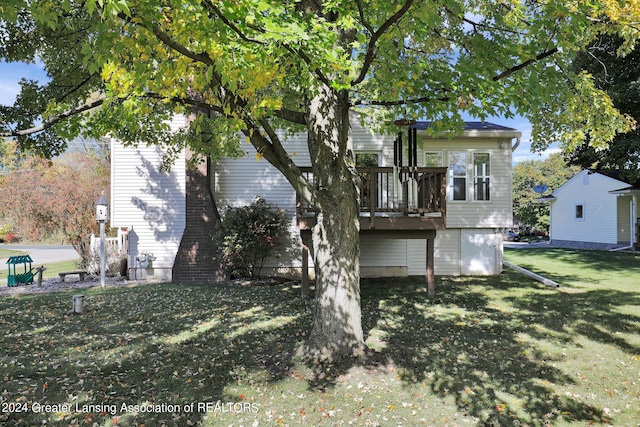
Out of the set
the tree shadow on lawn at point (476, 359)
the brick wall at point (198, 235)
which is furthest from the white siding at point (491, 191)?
the brick wall at point (198, 235)

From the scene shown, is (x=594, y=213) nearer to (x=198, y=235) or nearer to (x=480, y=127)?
(x=480, y=127)

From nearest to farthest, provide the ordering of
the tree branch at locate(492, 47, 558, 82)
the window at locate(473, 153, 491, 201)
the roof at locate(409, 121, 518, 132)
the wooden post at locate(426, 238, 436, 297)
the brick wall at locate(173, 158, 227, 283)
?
the tree branch at locate(492, 47, 558, 82)
the wooden post at locate(426, 238, 436, 297)
the brick wall at locate(173, 158, 227, 283)
the roof at locate(409, 121, 518, 132)
the window at locate(473, 153, 491, 201)

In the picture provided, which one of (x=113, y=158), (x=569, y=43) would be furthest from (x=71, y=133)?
(x=113, y=158)

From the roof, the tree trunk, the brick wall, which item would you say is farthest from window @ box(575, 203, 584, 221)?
the tree trunk

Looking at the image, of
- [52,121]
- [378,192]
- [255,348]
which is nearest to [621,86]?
[378,192]

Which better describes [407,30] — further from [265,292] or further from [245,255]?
[245,255]

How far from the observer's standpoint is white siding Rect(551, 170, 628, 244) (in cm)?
2228

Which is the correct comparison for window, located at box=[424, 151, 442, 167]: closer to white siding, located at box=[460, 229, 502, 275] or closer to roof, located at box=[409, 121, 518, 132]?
roof, located at box=[409, 121, 518, 132]

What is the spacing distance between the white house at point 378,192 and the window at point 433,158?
31 millimetres

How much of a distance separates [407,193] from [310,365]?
212 inches

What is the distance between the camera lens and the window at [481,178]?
1243 cm

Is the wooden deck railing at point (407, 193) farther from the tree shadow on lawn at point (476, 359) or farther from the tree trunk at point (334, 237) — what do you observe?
the tree trunk at point (334, 237)

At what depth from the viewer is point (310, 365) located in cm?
498

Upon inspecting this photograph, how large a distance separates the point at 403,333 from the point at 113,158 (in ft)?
33.0
